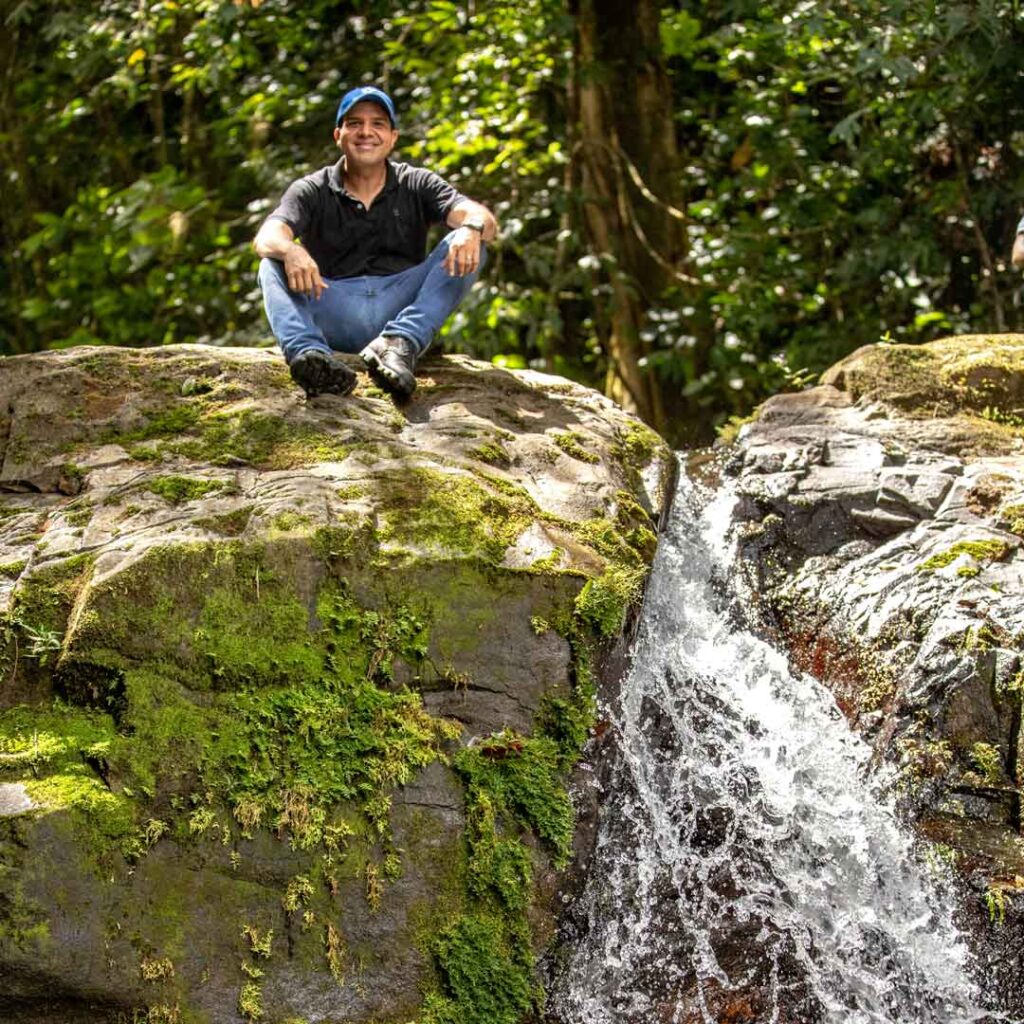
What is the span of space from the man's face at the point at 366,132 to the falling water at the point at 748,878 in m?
2.36

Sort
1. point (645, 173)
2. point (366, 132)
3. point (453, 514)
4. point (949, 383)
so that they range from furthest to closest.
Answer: point (645, 173) → point (949, 383) → point (366, 132) → point (453, 514)

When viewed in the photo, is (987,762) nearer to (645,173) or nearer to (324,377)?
(324,377)

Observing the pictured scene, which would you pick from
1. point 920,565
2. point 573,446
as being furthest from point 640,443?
point 920,565

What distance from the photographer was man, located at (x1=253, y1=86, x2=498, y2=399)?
5.24m

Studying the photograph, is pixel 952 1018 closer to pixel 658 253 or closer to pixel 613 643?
pixel 613 643

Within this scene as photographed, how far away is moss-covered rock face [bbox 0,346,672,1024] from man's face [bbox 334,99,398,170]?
139cm

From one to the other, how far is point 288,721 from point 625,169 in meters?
7.19

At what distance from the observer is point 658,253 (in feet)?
33.1

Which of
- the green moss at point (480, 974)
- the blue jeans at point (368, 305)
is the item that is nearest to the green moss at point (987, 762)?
the green moss at point (480, 974)

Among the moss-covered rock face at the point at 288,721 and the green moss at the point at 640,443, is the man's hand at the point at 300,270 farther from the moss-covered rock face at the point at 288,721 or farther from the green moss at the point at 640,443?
the green moss at the point at 640,443

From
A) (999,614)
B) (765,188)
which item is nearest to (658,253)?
(765,188)

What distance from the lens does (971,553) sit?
5.00 m

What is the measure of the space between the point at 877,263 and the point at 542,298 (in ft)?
8.04

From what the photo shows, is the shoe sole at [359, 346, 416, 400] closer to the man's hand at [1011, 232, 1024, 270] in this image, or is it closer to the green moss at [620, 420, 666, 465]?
the green moss at [620, 420, 666, 465]
